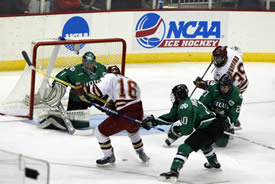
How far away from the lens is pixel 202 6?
11508 mm

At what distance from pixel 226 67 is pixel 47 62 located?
207 cm

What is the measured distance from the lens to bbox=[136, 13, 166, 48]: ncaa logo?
1091cm

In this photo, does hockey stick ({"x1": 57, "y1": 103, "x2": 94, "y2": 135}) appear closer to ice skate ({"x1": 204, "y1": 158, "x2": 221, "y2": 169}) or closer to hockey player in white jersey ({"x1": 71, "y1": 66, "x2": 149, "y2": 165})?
hockey player in white jersey ({"x1": 71, "y1": 66, "x2": 149, "y2": 165})

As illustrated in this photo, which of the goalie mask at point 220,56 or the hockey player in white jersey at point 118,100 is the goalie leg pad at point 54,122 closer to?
the hockey player in white jersey at point 118,100

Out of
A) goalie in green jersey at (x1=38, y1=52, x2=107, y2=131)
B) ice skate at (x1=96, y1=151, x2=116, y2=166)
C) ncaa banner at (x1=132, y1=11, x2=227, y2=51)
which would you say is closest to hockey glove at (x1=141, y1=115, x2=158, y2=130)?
ice skate at (x1=96, y1=151, x2=116, y2=166)

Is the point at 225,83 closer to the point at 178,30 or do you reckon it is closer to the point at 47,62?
the point at 47,62

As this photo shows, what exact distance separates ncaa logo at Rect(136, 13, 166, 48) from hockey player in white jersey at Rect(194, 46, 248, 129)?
384 cm

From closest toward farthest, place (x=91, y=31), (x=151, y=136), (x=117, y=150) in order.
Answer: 1. (x=117, y=150)
2. (x=151, y=136)
3. (x=91, y=31)

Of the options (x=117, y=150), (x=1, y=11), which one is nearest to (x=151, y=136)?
(x=117, y=150)

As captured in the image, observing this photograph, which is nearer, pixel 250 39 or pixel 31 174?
pixel 31 174

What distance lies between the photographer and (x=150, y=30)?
36.0 feet

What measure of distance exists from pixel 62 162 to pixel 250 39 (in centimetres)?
646

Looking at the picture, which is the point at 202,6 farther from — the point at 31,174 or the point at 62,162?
the point at 31,174

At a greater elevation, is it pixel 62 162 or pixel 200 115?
pixel 200 115
